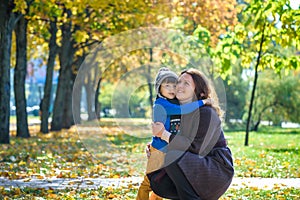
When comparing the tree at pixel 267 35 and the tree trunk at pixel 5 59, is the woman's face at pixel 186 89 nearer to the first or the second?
the tree at pixel 267 35

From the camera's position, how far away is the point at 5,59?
2097 centimetres

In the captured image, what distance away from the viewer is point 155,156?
725cm

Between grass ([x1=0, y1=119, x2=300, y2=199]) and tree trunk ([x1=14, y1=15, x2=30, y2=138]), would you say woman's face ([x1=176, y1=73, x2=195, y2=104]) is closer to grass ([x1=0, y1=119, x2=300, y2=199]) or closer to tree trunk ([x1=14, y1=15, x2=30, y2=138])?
grass ([x1=0, y1=119, x2=300, y2=199])

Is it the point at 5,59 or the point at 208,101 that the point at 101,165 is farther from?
the point at 208,101

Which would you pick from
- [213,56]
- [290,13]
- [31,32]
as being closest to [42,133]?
[31,32]

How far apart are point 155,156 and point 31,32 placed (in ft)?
84.2

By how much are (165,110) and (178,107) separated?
148 millimetres

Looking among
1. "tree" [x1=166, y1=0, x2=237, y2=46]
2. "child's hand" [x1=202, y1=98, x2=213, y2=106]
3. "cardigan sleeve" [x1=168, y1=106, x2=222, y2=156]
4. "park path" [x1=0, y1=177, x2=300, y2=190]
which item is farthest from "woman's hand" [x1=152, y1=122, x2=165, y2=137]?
"tree" [x1=166, y1=0, x2=237, y2=46]

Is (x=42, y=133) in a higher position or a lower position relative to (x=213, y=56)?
lower

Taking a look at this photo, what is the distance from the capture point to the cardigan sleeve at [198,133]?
6.97m

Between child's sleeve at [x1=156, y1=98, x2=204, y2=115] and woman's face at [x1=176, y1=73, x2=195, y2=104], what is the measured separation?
0.32 ft

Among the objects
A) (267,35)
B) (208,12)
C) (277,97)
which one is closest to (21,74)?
(208,12)

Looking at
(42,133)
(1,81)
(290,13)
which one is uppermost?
(290,13)

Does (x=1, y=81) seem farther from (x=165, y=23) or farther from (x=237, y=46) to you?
(x=165, y=23)
